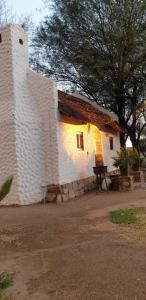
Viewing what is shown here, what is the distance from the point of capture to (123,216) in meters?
11.9

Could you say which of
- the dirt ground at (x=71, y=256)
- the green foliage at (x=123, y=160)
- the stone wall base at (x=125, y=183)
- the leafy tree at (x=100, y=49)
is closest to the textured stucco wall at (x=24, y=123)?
the dirt ground at (x=71, y=256)

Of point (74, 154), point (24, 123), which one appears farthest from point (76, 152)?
Result: point (24, 123)

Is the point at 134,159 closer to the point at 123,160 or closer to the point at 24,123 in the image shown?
the point at 123,160

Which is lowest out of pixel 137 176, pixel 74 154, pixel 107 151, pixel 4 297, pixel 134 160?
pixel 4 297

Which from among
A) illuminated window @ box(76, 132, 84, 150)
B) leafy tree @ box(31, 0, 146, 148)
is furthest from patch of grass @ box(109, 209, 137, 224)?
leafy tree @ box(31, 0, 146, 148)

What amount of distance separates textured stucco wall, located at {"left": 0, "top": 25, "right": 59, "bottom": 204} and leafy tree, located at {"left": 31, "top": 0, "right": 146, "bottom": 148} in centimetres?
810

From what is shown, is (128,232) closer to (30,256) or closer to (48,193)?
(30,256)

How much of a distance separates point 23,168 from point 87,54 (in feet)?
35.4

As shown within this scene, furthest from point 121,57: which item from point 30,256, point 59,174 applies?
point 30,256

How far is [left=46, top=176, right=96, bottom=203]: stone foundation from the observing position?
16142 mm

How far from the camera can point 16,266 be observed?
754 cm

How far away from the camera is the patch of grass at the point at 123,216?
1120cm

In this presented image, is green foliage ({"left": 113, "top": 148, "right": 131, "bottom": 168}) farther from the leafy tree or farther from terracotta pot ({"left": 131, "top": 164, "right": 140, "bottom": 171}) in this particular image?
the leafy tree

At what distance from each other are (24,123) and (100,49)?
33.1 ft
